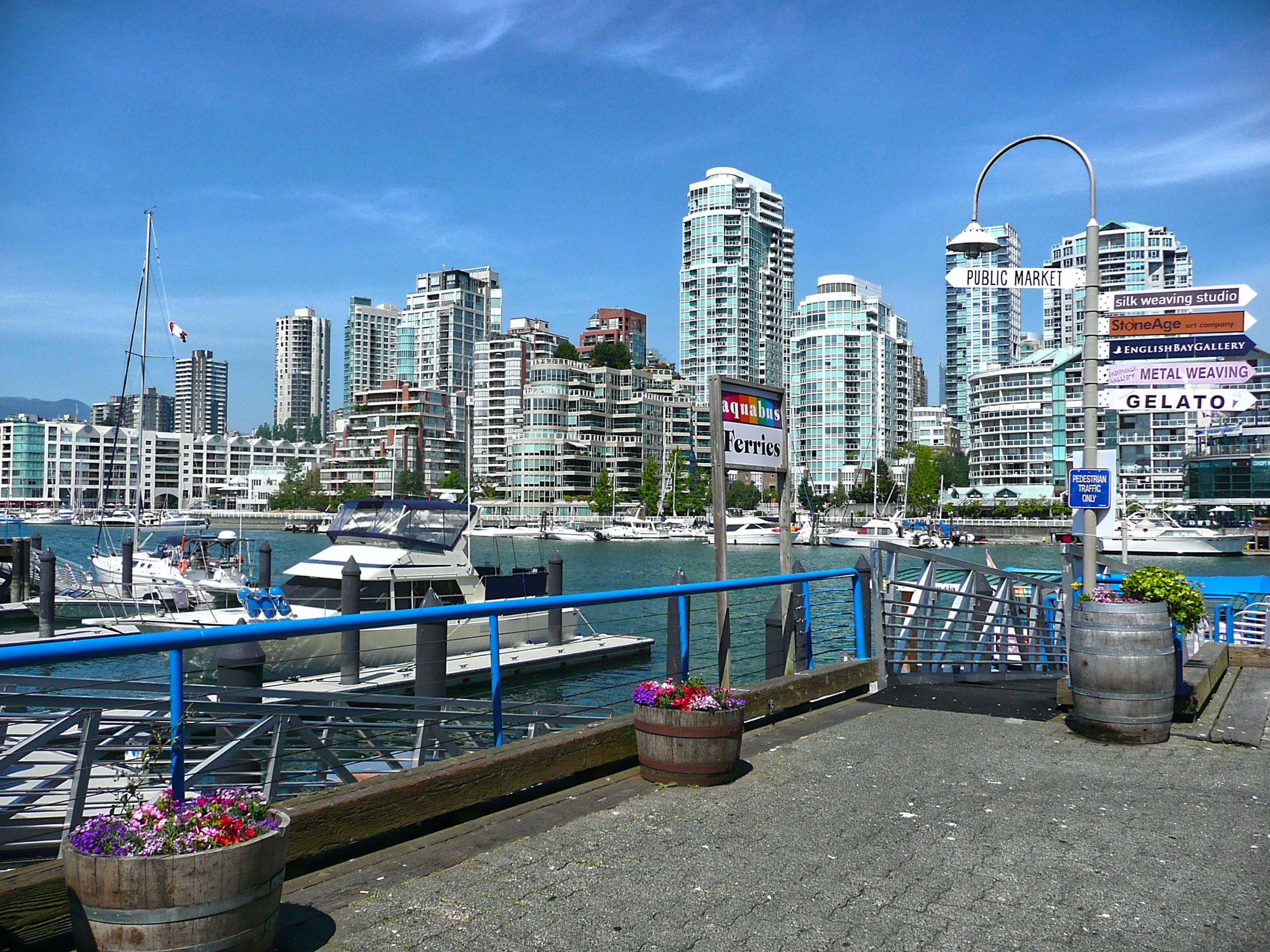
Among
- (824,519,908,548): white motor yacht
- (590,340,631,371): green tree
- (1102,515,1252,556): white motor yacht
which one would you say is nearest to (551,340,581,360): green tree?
(590,340,631,371): green tree

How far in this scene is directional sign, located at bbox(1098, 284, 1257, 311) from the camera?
12094 millimetres

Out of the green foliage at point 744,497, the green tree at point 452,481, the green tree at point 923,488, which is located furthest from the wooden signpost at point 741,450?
the green tree at point 452,481

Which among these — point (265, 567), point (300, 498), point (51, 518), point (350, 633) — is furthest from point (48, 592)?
point (300, 498)

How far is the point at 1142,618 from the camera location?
8.16m

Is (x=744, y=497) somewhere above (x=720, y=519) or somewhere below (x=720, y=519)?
below

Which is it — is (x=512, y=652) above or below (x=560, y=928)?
below

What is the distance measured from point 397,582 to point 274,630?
1982cm

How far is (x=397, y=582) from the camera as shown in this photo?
2425 cm

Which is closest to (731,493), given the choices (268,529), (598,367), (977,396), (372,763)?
(598,367)

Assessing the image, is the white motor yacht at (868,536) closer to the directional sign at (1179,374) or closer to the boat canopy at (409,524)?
the boat canopy at (409,524)

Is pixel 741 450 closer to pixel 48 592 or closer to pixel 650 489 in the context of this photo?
pixel 48 592

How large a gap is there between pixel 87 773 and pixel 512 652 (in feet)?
65.9

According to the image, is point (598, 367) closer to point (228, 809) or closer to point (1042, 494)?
point (1042, 494)

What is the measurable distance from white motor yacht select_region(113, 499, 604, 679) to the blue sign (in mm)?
13441
